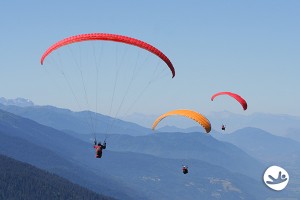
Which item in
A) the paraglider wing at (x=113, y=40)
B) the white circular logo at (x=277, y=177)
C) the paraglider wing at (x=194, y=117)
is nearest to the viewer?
the paraglider wing at (x=113, y=40)

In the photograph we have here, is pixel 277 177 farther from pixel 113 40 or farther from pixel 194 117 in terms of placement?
pixel 113 40

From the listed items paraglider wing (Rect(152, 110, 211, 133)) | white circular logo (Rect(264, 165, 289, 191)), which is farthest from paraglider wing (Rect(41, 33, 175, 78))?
white circular logo (Rect(264, 165, 289, 191))

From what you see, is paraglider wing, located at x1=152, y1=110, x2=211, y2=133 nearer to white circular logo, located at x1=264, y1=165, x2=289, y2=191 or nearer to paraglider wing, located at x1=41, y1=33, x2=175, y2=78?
paraglider wing, located at x1=41, y1=33, x2=175, y2=78

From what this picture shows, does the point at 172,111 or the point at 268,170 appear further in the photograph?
the point at 268,170

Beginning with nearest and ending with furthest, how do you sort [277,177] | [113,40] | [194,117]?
[113,40], [194,117], [277,177]

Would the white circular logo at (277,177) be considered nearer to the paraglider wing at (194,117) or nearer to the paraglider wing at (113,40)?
the paraglider wing at (194,117)

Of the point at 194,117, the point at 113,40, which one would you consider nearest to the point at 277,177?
the point at 194,117

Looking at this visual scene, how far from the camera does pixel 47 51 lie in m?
44.4

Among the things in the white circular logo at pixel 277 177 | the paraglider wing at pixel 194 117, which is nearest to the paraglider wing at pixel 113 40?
the paraglider wing at pixel 194 117

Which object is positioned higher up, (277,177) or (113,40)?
(277,177)

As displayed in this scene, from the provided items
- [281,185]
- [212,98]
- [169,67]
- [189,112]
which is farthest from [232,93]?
[169,67]

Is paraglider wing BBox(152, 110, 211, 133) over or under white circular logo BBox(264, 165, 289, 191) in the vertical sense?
under

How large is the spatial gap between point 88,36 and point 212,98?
99.5 feet

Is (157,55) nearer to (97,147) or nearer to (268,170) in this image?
(97,147)
